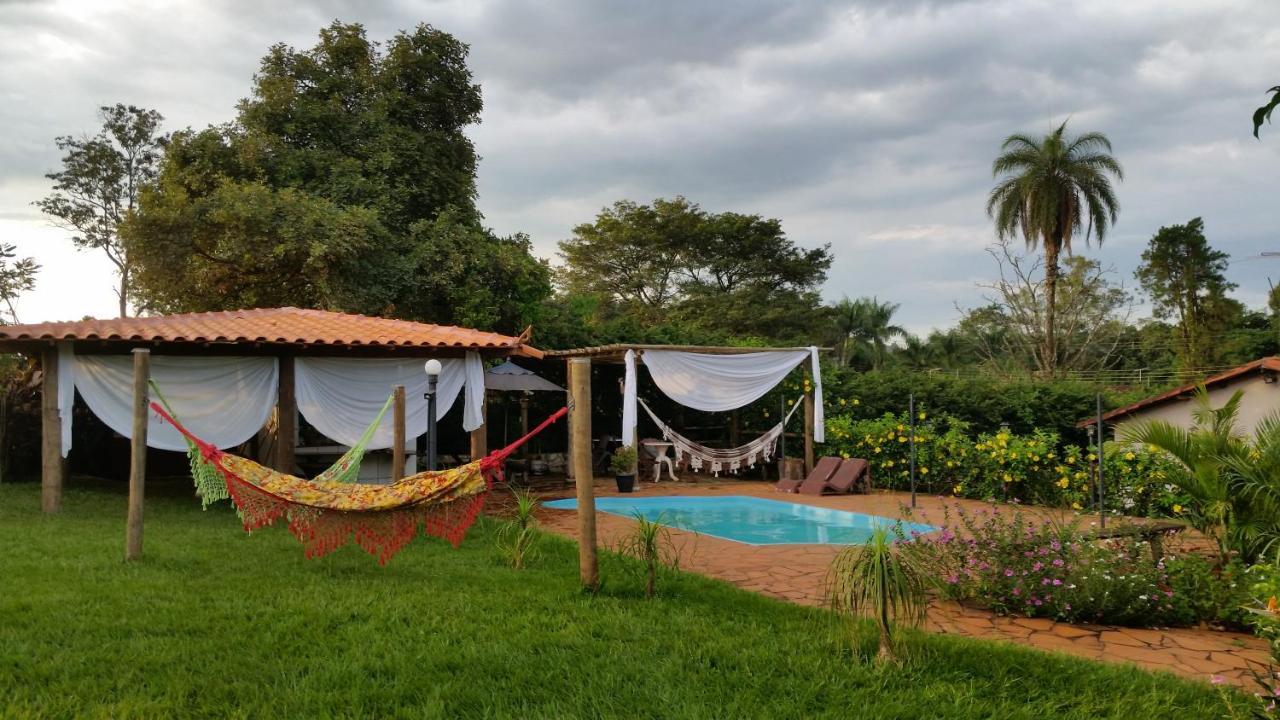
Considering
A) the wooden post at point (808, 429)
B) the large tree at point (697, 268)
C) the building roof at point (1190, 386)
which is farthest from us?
the large tree at point (697, 268)

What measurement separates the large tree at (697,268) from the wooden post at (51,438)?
1634 cm

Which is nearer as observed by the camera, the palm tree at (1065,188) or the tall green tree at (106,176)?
the palm tree at (1065,188)

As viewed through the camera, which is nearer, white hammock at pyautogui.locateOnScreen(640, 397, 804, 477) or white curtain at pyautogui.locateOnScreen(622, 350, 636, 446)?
white curtain at pyautogui.locateOnScreen(622, 350, 636, 446)

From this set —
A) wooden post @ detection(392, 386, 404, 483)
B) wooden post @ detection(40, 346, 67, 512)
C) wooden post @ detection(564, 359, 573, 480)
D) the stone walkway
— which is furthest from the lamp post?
wooden post @ detection(564, 359, 573, 480)

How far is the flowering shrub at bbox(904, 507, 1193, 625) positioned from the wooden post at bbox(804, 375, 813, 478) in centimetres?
630

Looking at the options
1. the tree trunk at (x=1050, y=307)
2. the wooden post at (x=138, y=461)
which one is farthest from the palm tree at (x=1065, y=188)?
the wooden post at (x=138, y=461)

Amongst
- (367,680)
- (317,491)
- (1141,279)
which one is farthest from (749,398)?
(1141,279)

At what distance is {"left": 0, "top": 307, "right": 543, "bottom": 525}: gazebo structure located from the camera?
7.13m

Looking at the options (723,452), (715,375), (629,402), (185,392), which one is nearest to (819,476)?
(723,452)

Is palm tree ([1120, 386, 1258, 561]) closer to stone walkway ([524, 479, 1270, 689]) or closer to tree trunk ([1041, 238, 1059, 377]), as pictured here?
stone walkway ([524, 479, 1270, 689])

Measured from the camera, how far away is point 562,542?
235 inches

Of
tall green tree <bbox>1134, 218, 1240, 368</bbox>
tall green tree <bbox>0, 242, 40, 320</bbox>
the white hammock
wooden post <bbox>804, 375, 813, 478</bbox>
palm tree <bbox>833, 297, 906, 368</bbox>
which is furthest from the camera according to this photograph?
palm tree <bbox>833, 297, 906, 368</bbox>

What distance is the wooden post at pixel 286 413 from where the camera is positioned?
786 cm

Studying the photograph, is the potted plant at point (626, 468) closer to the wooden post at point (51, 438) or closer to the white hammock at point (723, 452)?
the white hammock at point (723, 452)
